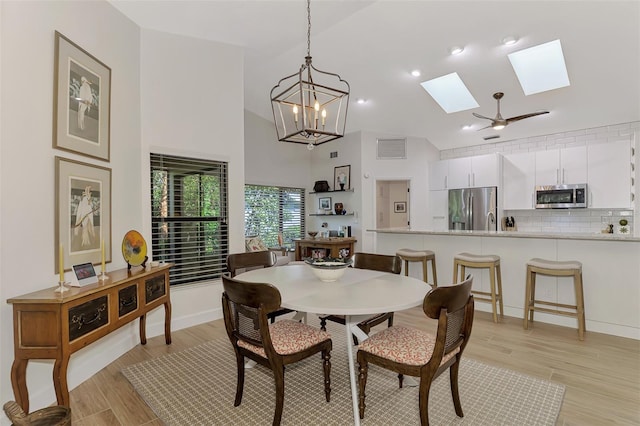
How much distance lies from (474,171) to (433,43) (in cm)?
300

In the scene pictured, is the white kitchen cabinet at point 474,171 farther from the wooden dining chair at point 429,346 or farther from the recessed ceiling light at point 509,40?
the wooden dining chair at point 429,346

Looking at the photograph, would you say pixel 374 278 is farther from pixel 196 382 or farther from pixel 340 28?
pixel 340 28

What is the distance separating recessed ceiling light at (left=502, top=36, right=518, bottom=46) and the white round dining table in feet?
10.2

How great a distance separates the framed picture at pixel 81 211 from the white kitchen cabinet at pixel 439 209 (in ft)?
18.4

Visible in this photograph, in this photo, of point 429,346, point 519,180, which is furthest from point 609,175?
point 429,346

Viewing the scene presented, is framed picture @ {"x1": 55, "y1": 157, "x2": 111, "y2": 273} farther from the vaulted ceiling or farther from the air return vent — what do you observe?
the air return vent

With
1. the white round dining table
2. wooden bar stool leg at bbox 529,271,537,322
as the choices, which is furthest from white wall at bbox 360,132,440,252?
the white round dining table

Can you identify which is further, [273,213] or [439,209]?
[273,213]

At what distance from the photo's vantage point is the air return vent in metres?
6.53

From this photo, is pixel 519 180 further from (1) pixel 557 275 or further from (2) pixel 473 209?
(1) pixel 557 275

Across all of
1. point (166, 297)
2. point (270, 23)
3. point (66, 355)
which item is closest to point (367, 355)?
point (66, 355)

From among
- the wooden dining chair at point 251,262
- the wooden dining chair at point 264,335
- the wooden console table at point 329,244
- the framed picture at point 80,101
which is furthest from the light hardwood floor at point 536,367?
the wooden console table at point 329,244

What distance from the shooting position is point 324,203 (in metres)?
7.15

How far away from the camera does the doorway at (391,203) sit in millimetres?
7569
